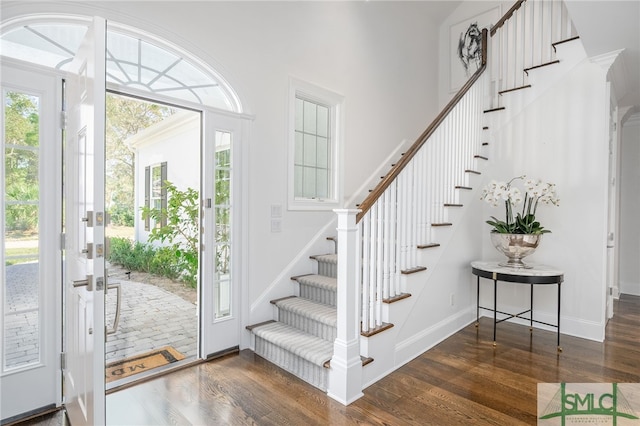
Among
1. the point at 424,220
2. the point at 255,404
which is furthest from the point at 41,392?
the point at 424,220

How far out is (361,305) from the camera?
8.96 ft

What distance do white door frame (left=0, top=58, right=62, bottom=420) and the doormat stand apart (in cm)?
47

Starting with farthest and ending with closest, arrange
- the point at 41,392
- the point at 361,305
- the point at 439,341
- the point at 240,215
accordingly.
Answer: the point at 439,341 < the point at 240,215 < the point at 361,305 < the point at 41,392

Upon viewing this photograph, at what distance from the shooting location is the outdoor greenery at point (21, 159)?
7.02 ft

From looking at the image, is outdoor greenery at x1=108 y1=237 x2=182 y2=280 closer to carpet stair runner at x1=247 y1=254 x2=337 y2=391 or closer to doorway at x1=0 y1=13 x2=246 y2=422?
doorway at x1=0 y1=13 x2=246 y2=422

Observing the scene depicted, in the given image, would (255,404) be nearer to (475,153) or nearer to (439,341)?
(439,341)

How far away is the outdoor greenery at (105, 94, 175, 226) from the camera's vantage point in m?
7.21

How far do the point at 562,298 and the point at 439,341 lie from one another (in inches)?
56.7

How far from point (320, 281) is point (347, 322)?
967mm

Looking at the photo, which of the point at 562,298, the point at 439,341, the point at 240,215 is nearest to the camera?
the point at 240,215

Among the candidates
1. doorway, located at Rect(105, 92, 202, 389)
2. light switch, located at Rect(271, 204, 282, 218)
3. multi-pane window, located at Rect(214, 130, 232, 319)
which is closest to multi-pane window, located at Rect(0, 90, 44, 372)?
doorway, located at Rect(105, 92, 202, 389)

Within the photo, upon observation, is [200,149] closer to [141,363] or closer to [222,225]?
[222,225]

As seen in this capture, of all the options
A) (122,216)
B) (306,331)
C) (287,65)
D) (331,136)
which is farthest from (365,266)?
(122,216)

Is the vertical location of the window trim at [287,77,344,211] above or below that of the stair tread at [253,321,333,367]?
above
